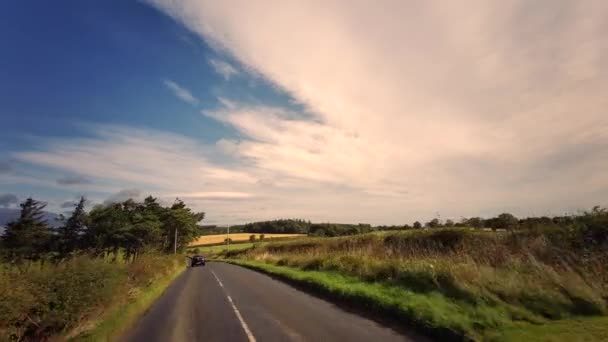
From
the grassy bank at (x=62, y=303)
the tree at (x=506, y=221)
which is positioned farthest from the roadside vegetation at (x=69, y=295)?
the tree at (x=506, y=221)

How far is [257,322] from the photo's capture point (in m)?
10.5

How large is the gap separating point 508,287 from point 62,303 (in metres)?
13.4

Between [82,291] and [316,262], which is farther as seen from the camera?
[316,262]

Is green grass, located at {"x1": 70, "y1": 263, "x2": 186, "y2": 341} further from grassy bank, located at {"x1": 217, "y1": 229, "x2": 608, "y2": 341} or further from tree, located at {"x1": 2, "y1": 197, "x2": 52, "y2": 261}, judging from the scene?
tree, located at {"x1": 2, "y1": 197, "x2": 52, "y2": 261}

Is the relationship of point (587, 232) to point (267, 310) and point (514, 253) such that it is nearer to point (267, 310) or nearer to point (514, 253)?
point (514, 253)

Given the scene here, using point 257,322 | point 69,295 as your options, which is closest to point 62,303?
point 69,295

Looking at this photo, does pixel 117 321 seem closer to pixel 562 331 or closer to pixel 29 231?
pixel 562 331

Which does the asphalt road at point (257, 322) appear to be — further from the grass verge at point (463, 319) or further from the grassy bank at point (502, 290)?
the grassy bank at point (502, 290)

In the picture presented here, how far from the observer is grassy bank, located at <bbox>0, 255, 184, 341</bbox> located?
8.48 metres

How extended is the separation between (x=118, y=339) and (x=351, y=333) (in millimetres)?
6331

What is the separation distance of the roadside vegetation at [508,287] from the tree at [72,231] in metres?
59.3

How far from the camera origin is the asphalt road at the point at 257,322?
8.76 meters

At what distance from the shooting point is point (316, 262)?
79.5 ft

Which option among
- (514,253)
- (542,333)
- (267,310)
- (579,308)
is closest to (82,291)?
(267,310)
